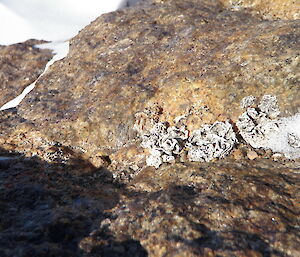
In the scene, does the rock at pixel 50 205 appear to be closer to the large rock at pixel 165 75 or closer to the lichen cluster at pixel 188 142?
the large rock at pixel 165 75

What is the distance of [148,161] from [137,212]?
12.1 ft

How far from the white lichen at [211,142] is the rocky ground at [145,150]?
50cm

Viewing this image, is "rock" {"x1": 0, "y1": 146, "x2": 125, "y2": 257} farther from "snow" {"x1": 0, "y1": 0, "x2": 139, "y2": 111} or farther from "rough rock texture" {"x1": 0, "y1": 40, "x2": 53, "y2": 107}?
"snow" {"x1": 0, "y1": 0, "x2": 139, "y2": 111}

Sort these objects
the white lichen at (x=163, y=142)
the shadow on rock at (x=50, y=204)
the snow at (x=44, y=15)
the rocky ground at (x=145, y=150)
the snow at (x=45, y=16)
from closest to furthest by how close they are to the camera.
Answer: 1. the shadow on rock at (x=50, y=204)
2. the rocky ground at (x=145, y=150)
3. the white lichen at (x=163, y=142)
4. the snow at (x=45, y=16)
5. the snow at (x=44, y=15)

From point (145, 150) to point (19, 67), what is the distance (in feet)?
64.3

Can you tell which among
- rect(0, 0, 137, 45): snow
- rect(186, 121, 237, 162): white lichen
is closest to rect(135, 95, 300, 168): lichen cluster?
rect(186, 121, 237, 162): white lichen

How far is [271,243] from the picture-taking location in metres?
9.16

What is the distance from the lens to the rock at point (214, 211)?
928cm

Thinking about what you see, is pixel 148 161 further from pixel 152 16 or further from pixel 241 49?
pixel 152 16

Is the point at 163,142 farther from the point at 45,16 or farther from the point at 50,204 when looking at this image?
the point at 45,16

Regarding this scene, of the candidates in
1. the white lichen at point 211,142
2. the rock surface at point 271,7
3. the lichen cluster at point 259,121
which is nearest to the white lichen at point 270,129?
the lichen cluster at point 259,121

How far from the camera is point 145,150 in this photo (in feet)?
50.2

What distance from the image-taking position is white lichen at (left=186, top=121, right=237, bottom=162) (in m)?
13.6

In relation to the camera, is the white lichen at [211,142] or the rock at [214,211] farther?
the white lichen at [211,142]
